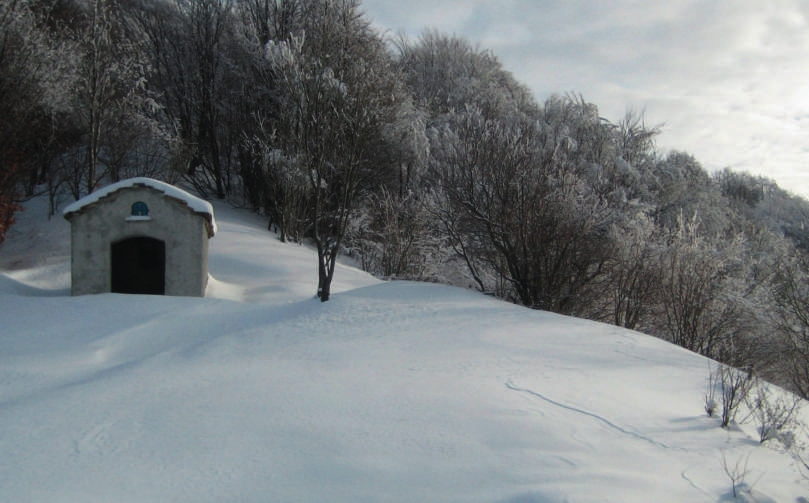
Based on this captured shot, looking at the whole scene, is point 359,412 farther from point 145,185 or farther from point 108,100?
point 108,100

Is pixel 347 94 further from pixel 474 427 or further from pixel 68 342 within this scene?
pixel 474 427

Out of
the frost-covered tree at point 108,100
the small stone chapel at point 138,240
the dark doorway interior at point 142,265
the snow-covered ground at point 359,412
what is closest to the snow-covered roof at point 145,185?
the small stone chapel at point 138,240

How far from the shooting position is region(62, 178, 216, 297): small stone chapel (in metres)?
13.4

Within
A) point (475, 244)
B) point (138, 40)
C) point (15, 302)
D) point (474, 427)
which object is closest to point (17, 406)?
point (474, 427)

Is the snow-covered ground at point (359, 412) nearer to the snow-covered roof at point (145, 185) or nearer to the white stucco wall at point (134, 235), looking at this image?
the white stucco wall at point (134, 235)

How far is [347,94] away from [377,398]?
7.18 metres

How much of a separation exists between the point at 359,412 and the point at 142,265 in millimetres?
11136

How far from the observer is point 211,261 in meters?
17.5

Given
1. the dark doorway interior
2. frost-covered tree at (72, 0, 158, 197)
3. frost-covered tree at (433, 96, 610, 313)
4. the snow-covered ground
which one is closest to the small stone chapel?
the dark doorway interior

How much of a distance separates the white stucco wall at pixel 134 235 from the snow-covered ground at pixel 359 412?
416 centimetres

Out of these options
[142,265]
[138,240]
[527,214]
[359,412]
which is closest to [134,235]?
[138,240]

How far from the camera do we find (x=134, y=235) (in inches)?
535

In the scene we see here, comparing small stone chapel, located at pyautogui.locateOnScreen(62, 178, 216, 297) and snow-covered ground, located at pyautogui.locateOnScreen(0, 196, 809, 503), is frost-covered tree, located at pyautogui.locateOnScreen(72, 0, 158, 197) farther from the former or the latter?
snow-covered ground, located at pyautogui.locateOnScreen(0, 196, 809, 503)

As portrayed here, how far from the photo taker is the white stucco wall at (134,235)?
13.4 metres
